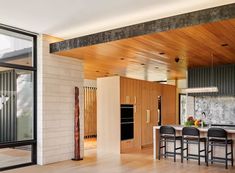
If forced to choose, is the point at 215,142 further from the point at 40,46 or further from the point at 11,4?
the point at 11,4

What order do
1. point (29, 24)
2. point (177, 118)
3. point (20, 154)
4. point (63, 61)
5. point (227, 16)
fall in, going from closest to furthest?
point (227, 16) < point (29, 24) < point (20, 154) < point (63, 61) < point (177, 118)

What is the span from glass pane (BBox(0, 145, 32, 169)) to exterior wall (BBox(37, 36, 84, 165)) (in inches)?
11.9

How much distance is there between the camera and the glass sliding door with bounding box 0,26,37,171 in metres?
6.13

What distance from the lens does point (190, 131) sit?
22.3 ft

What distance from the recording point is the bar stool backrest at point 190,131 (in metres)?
6.71

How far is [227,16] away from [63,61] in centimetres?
434

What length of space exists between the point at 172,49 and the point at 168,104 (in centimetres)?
556

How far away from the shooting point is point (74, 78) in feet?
24.8

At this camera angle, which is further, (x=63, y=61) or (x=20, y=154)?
(x=63, y=61)

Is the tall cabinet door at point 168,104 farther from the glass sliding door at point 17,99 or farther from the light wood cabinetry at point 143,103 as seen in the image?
the glass sliding door at point 17,99

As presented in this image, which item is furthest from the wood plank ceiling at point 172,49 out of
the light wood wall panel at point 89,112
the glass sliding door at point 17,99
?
the light wood wall panel at point 89,112

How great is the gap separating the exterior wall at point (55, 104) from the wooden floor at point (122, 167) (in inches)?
15.6

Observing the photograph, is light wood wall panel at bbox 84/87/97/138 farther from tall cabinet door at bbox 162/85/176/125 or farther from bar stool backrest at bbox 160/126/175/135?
bar stool backrest at bbox 160/126/175/135

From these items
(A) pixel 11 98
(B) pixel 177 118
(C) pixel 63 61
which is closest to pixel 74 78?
(C) pixel 63 61
